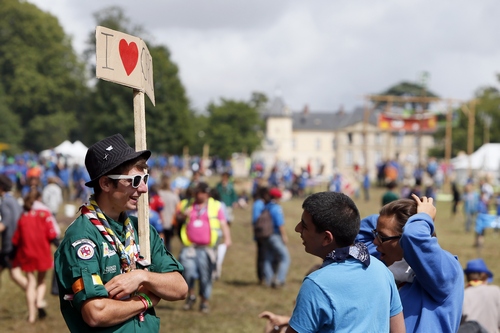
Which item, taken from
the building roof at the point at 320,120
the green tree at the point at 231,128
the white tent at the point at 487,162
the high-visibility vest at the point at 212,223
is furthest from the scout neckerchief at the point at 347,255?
the building roof at the point at 320,120

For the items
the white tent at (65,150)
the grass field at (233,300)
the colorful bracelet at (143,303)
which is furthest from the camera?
the white tent at (65,150)

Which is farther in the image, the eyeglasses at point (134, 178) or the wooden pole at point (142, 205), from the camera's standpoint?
the wooden pole at point (142, 205)

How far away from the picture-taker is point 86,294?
3.12 m

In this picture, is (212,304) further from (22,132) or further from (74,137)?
(74,137)

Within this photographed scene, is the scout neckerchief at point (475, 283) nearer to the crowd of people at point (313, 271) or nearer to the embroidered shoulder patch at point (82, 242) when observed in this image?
the crowd of people at point (313, 271)

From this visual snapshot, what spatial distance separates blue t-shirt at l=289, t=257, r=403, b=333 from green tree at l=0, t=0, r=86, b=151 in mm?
67303

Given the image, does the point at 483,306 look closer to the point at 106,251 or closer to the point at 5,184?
the point at 106,251

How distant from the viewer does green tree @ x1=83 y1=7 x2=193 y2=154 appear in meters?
62.2

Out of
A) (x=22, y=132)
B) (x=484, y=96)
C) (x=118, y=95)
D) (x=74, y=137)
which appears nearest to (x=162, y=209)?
(x=118, y=95)

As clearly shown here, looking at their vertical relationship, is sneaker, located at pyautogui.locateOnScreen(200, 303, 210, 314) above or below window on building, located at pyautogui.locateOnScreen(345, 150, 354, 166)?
above

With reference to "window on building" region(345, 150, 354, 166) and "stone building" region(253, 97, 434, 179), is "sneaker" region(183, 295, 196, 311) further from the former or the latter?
"stone building" region(253, 97, 434, 179)

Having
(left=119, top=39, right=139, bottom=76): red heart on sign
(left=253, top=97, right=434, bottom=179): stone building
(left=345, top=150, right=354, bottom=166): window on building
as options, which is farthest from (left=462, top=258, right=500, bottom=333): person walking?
(left=253, top=97, right=434, bottom=179): stone building

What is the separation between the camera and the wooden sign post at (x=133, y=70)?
140 inches

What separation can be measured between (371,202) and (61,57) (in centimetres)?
4436
